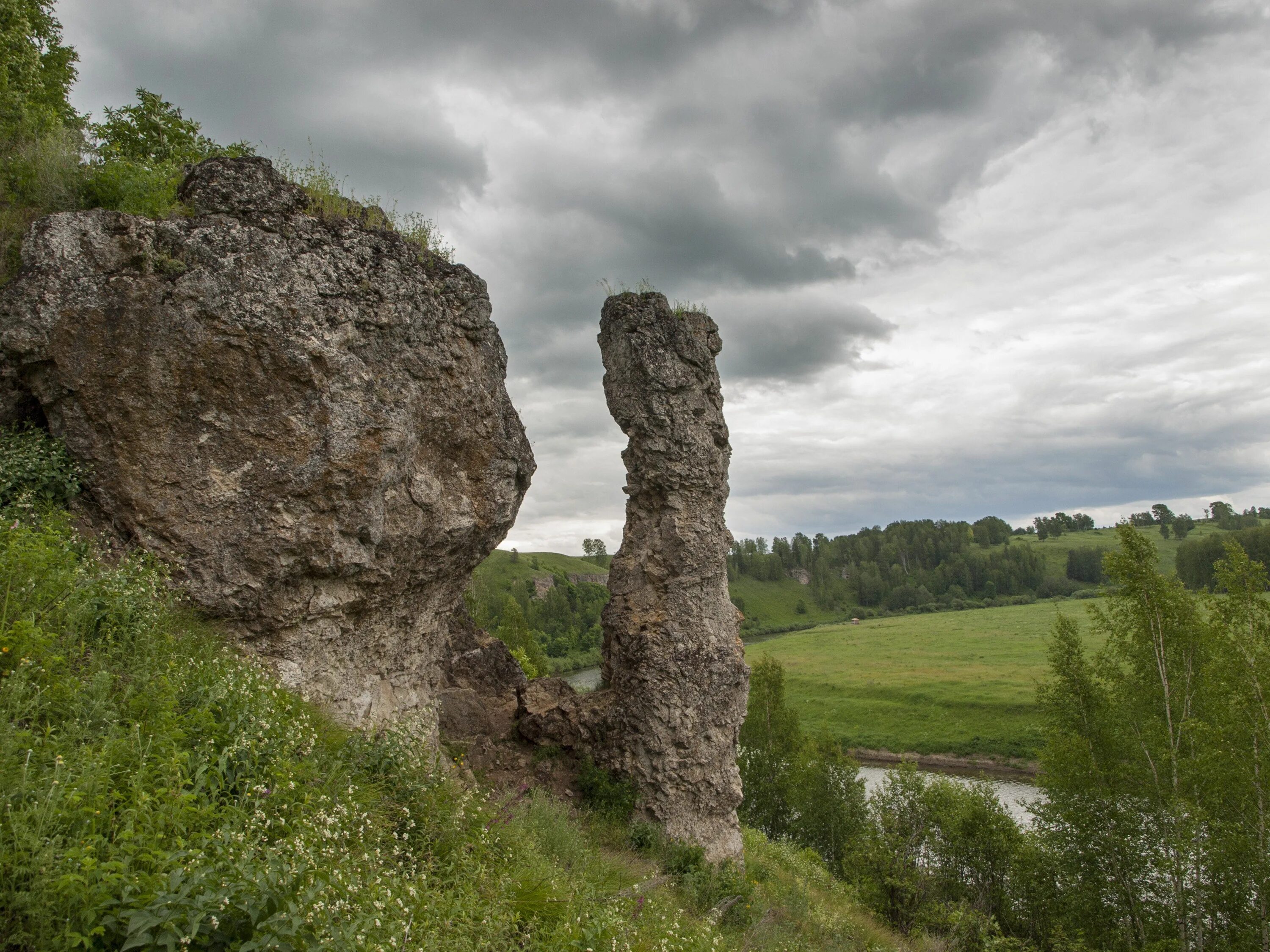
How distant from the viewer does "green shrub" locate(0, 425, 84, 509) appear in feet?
25.5

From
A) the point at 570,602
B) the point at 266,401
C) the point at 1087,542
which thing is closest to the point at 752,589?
the point at 570,602

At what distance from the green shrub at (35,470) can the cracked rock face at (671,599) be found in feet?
33.4

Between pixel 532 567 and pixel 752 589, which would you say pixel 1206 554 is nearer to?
pixel 752 589

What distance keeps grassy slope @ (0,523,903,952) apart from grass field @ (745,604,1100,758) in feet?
106

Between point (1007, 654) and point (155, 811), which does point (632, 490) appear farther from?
point (1007, 654)

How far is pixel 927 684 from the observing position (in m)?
67.8

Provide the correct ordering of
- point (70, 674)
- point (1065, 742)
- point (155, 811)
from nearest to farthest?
point (155, 811) → point (70, 674) → point (1065, 742)

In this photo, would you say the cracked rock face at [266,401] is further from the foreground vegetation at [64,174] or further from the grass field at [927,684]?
the grass field at [927,684]

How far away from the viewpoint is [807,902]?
53.0 feet

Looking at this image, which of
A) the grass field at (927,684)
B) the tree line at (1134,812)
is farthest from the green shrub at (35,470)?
the grass field at (927,684)

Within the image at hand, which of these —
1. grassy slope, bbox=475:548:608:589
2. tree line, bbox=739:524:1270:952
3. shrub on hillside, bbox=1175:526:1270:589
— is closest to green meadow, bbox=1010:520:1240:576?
shrub on hillside, bbox=1175:526:1270:589

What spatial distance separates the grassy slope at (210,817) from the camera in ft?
12.6

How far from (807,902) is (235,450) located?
49.8 feet

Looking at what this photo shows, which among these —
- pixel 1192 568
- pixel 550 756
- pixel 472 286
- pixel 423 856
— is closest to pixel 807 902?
pixel 550 756
